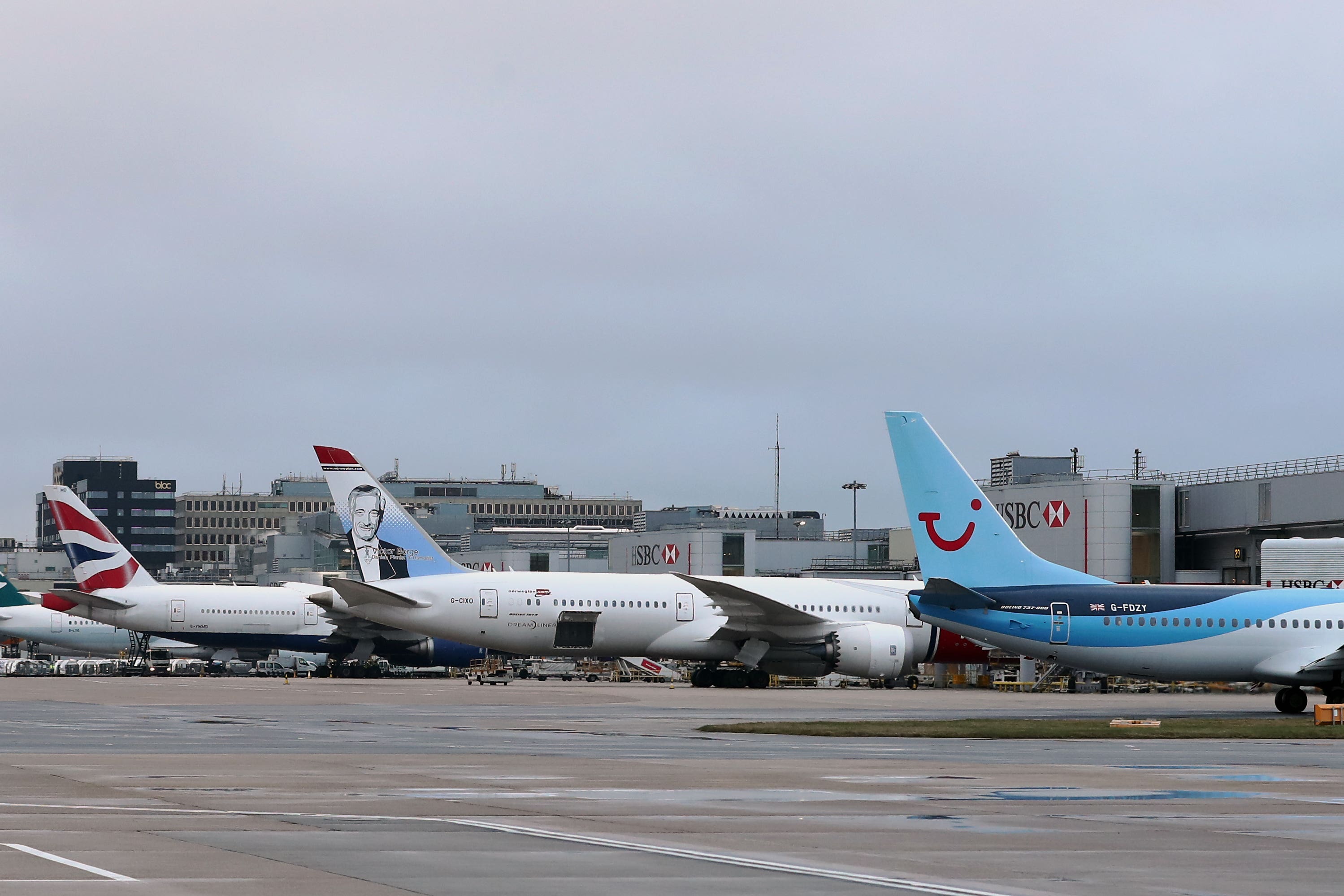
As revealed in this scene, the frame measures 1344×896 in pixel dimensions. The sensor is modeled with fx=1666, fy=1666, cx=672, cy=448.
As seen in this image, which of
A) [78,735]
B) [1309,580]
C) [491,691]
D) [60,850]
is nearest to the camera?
[60,850]

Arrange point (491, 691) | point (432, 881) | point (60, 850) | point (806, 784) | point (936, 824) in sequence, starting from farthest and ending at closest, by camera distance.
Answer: point (491, 691), point (806, 784), point (936, 824), point (60, 850), point (432, 881)

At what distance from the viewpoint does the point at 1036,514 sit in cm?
7519

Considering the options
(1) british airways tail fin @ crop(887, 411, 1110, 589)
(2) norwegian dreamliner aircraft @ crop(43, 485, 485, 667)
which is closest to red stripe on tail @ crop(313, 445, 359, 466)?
(2) norwegian dreamliner aircraft @ crop(43, 485, 485, 667)

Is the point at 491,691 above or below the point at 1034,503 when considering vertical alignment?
below

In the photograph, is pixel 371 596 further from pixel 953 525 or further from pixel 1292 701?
pixel 1292 701

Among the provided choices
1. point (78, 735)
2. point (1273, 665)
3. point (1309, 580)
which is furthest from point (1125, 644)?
point (78, 735)

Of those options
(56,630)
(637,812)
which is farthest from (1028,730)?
(56,630)

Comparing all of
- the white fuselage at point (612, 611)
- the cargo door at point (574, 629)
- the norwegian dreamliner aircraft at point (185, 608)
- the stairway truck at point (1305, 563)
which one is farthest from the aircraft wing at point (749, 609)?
the norwegian dreamliner aircraft at point (185, 608)

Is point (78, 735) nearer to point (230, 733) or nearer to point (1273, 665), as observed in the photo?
point (230, 733)

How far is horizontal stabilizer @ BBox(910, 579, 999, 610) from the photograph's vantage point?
42781mm

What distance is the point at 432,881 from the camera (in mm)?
11734

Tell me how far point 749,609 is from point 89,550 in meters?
36.8

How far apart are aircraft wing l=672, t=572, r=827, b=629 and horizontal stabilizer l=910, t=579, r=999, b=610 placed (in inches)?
546

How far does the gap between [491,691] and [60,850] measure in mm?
43676
